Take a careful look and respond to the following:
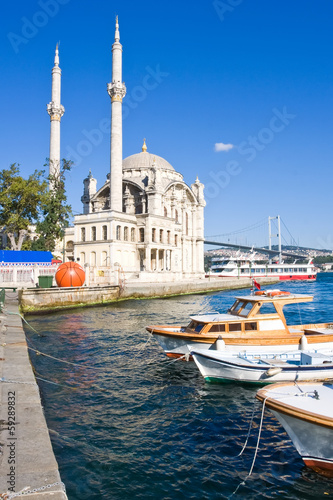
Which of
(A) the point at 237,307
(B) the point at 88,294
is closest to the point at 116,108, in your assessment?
(B) the point at 88,294

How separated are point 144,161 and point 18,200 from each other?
29960 mm

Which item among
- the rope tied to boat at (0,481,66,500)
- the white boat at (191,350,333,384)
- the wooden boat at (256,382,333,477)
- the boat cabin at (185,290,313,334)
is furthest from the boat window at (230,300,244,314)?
the rope tied to boat at (0,481,66,500)

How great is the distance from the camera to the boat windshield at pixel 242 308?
1395cm

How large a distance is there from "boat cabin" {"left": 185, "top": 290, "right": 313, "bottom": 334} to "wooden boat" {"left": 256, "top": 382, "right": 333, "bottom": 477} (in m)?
6.12

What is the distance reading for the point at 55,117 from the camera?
56.3 m

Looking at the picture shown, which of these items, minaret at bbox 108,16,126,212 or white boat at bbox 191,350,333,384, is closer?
white boat at bbox 191,350,333,384

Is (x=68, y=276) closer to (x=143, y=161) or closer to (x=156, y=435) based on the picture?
(x=156, y=435)

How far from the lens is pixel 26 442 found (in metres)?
5.75

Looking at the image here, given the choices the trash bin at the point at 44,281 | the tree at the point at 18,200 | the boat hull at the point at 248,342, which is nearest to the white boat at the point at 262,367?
the boat hull at the point at 248,342

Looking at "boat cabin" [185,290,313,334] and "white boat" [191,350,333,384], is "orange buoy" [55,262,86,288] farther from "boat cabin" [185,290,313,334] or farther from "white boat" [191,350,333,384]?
"white boat" [191,350,333,384]

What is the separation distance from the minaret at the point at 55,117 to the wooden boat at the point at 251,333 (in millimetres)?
46831

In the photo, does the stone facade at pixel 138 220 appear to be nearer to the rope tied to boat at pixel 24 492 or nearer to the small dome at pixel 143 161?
the small dome at pixel 143 161

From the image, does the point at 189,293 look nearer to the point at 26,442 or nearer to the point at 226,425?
the point at 226,425

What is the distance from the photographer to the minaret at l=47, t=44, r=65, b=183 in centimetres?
5566
